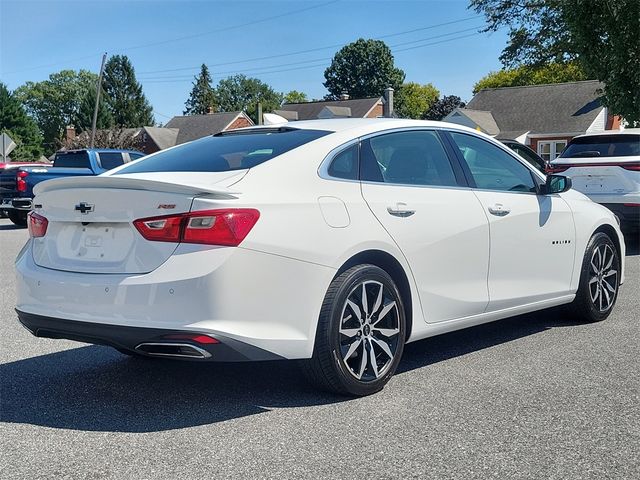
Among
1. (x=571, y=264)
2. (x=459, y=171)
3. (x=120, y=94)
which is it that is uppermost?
(x=120, y=94)

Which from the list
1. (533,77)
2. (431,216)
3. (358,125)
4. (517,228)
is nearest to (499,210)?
(517,228)

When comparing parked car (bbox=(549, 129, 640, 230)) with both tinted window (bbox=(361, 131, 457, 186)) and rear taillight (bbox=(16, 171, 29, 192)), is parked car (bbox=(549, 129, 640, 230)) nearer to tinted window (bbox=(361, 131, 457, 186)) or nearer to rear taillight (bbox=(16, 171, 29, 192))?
tinted window (bbox=(361, 131, 457, 186))

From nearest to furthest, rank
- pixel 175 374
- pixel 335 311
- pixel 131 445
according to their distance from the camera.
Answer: pixel 131 445 < pixel 335 311 < pixel 175 374

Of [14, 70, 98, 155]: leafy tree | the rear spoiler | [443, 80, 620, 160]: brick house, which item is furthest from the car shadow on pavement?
[14, 70, 98, 155]: leafy tree

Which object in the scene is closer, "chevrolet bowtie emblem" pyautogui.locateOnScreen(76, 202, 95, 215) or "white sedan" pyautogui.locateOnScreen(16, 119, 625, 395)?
"white sedan" pyautogui.locateOnScreen(16, 119, 625, 395)

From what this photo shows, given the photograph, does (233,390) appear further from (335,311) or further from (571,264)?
(571,264)

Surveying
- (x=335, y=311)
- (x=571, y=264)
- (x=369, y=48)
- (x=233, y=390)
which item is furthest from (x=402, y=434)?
(x=369, y=48)

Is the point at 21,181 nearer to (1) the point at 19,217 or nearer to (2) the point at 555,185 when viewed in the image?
(1) the point at 19,217

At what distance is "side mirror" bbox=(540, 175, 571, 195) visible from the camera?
5949 millimetres

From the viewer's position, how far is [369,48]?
110m

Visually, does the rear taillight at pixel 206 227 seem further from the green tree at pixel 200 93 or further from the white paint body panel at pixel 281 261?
the green tree at pixel 200 93

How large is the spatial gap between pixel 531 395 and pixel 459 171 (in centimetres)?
164

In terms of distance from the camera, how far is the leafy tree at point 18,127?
293 ft

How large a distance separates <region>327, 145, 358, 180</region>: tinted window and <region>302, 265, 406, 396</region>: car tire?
560 mm
